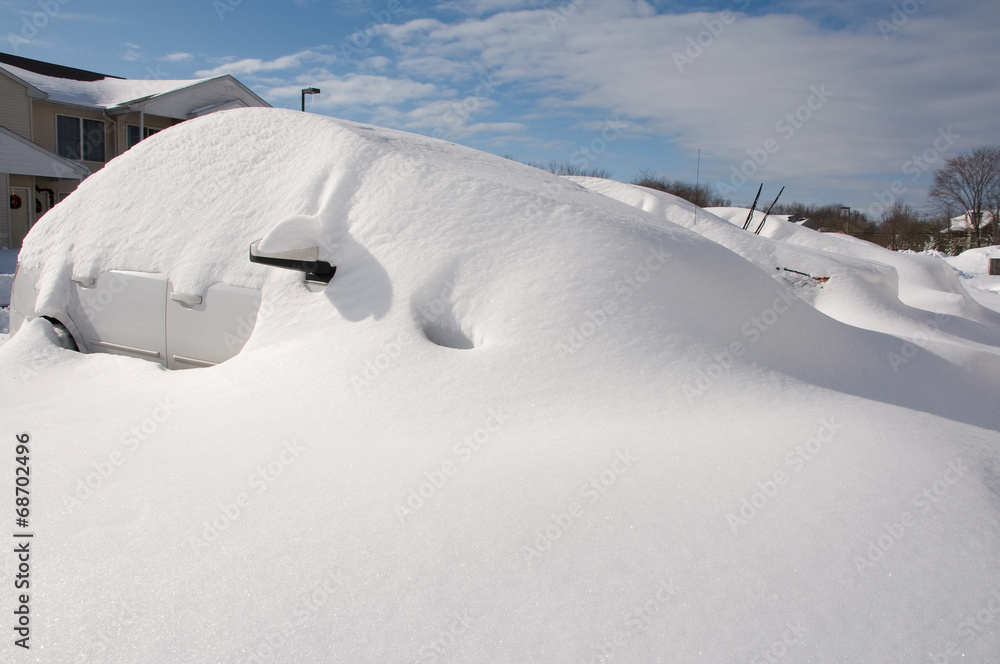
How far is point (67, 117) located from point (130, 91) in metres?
2.15

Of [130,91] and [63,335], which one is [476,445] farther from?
[130,91]

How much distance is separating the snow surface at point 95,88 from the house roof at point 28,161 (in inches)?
109

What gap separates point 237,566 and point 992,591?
2.01 metres

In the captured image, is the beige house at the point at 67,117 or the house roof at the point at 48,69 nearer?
the beige house at the point at 67,117

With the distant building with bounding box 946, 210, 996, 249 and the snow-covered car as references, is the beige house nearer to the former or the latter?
the snow-covered car

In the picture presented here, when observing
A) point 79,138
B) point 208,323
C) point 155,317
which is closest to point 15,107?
point 79,138

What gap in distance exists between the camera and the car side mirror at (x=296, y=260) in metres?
2.97

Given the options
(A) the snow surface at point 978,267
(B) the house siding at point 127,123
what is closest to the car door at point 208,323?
(A) the snow surface at point 978,267

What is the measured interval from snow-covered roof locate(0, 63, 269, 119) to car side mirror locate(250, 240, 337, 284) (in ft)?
70.7

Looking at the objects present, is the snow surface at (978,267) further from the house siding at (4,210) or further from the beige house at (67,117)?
the house siding at (4,210)

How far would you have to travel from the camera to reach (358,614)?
1710mm

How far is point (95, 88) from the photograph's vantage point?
2242 centimetres

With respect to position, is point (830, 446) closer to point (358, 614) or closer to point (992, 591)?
point (992, 591)

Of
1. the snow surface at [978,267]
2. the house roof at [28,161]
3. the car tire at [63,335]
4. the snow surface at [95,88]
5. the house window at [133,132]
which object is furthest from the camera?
the house window at [133,132]
